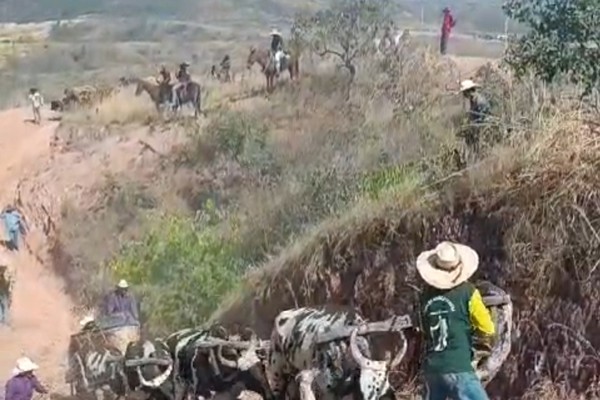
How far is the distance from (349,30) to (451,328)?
23.2 metres

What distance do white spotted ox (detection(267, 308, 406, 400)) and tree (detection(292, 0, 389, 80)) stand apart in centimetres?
1871

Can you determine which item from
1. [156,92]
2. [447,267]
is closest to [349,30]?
[156,92]

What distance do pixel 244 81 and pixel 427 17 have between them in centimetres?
1241

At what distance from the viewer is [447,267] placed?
24.0 feet

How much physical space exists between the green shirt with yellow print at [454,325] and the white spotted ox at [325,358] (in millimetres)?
1401

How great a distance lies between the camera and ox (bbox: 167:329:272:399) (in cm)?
1084

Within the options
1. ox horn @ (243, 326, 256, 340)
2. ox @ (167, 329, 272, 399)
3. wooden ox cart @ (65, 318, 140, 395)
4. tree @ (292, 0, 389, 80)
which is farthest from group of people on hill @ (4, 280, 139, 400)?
tree @ (292, 0, 389, 80)

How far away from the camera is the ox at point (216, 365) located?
35.6 feet

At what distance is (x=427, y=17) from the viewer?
43.8m

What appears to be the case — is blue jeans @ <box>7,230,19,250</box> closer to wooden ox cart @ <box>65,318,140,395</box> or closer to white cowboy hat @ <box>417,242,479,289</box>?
wooden ox cart @ <box>65,318,140,395</box>

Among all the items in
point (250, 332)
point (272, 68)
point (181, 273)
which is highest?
point (250, 332)

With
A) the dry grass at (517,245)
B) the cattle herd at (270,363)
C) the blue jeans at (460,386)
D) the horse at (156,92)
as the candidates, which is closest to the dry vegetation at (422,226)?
the dry grass at (517,245)

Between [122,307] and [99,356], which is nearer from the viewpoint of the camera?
[99,356]

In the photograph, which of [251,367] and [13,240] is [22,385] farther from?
[13,240]
